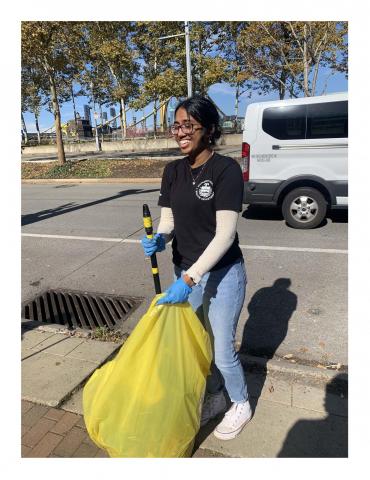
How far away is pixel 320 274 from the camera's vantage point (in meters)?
4.35

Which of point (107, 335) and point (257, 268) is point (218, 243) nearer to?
point (107, 335)

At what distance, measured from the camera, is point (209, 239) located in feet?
6.46

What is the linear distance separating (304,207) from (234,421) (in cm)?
464

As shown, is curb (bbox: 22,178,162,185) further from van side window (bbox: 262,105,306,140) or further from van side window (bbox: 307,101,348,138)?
van side window (bbox: 307,101,348,138)

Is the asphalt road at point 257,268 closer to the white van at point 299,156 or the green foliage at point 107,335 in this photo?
the white van at point 299,156

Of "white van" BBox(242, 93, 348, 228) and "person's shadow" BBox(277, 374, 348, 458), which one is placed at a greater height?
"white van" BBox(242, 93, 348, 228)

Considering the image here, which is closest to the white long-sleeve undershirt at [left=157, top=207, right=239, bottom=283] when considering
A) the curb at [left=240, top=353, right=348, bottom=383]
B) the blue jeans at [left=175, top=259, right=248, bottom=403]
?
the blue jeans at [left=175, top=259, right=248, bottom=403]

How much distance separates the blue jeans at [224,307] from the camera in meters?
2.01

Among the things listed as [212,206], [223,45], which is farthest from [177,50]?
[212,206]

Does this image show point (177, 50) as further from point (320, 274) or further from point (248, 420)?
point (248, 420)

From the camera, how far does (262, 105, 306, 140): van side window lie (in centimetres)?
598

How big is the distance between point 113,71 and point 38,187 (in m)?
16.1

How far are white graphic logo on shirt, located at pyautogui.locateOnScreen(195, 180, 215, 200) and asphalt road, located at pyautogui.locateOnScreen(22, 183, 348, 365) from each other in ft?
5.36

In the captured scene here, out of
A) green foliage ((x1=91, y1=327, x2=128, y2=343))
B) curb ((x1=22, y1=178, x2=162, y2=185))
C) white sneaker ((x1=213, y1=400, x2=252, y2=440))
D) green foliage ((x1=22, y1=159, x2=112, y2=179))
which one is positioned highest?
green foliage ((x1=22, y1=159, x2=112, y2=179))
